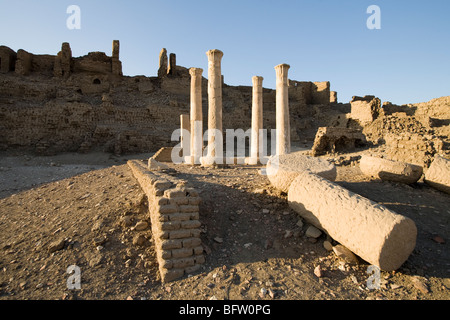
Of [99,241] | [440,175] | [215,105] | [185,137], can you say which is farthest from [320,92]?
[99,241]

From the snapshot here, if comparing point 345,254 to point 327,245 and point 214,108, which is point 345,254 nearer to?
point 327,245

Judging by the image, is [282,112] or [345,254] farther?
[282,112]

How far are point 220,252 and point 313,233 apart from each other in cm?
170

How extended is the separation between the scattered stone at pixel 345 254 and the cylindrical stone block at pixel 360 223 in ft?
0.58

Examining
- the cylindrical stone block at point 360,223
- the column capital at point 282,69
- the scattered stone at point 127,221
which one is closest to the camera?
the cylindrical stone block at point 360,223

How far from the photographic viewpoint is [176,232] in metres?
3.85

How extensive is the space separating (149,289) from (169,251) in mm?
550

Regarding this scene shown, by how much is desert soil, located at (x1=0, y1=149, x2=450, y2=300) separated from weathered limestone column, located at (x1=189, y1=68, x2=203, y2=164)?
5362 millimetres

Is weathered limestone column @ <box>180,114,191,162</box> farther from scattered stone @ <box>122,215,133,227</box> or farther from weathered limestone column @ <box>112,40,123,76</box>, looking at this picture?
weathered limestone column @ <box>112,40,123,76</box>

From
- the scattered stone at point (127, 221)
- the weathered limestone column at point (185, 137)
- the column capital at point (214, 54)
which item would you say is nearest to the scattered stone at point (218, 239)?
the scattered stone at point (127, 221)

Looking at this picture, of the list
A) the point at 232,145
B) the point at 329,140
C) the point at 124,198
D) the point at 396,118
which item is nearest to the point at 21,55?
the point at 232,145

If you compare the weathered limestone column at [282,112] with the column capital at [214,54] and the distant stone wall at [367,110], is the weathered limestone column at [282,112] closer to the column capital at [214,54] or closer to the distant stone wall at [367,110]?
the column capital at [214,54]

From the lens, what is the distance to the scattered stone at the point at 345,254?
12.8ft
